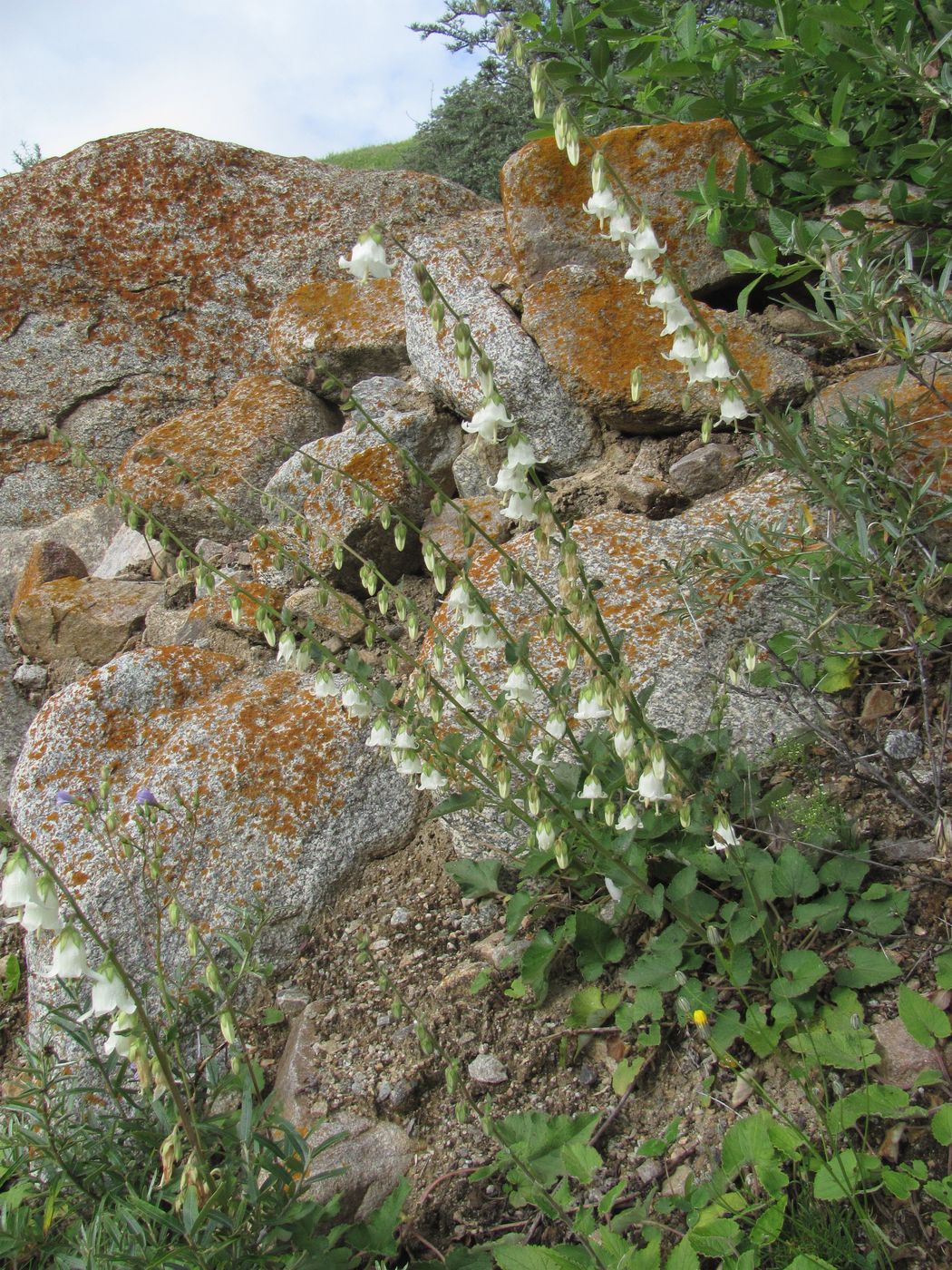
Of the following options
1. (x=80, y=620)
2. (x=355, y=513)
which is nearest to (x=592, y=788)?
(x=355, y=513)

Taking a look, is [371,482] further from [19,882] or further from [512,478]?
[19,882]

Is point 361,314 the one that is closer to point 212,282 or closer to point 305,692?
point 212,282

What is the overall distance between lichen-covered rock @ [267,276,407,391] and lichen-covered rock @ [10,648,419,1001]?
190 centimetres

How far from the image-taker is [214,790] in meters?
A: 3.17

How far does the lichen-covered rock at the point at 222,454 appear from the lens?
15.0 feet

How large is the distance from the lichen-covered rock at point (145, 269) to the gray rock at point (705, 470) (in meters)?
2.75

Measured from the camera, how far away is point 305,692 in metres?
3.46

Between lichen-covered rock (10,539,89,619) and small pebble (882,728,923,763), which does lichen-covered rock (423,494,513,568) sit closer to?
small pebble (882,728,923,763)

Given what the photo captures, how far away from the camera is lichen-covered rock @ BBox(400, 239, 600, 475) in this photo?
3.82 metres

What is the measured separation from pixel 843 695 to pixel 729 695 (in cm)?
33

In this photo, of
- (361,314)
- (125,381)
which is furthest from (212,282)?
(361,314)

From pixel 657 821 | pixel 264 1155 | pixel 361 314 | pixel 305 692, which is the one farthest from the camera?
pixel 361 314

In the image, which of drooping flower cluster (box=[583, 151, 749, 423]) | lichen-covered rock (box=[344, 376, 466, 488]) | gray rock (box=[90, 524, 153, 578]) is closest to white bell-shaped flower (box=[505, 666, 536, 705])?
drooping flower cluster (box=[583, 151, 749, 423])

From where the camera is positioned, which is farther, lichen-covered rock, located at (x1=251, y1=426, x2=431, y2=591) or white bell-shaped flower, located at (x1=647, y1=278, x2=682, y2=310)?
lichen-covered rock, located at (x1=251, y1=426, x2=431, y2=591)
